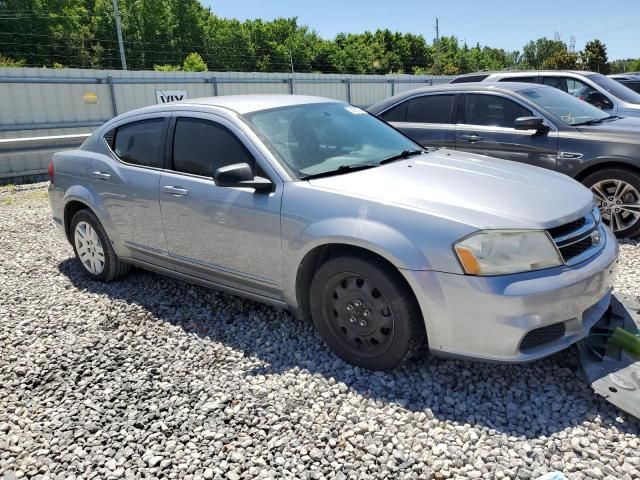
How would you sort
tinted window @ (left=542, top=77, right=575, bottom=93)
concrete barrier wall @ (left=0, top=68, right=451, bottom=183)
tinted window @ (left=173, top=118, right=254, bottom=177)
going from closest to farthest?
tinted window @ (left=173, top=118, right=254, bottom=177)
tinted window @ (left=542, top=77, right=575, bottom=93)
concrete barrier wall @ (left=0, top=68, right=451, bottom=183)

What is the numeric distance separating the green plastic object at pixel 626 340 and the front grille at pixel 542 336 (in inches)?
17.2

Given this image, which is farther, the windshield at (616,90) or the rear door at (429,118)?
the windshield at (616,90)

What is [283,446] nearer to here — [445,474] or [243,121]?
[445,474]

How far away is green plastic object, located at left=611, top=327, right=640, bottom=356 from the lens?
298cm

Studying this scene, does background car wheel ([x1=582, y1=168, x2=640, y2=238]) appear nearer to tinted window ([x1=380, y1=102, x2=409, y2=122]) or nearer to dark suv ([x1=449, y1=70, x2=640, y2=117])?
tinted window ([x1=380, y1=102, x2=409, y2=122])

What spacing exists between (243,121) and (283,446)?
2.17 metres

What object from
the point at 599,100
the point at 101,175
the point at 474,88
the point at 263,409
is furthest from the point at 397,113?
the point at 263,409

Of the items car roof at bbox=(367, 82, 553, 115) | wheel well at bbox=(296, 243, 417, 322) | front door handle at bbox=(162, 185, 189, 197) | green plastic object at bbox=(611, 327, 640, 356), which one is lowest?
green plastic object at bbox=(611, 327, 640, 356)

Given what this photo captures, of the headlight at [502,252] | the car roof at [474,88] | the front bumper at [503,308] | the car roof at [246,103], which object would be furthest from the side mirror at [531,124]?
the headlight at [502,252]

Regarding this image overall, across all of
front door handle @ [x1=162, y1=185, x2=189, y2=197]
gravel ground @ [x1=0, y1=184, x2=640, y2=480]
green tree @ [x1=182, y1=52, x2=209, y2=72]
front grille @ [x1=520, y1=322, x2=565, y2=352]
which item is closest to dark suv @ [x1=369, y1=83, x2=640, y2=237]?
gravel ground @ [x1=0, y1=184, x2=640, y2=480]

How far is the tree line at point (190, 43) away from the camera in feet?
197

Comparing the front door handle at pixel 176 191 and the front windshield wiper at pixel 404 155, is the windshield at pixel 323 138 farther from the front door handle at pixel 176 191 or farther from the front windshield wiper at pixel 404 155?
the front door handle at pixel 176 191

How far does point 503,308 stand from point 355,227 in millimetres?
902

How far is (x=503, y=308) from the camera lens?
8.86 ft
